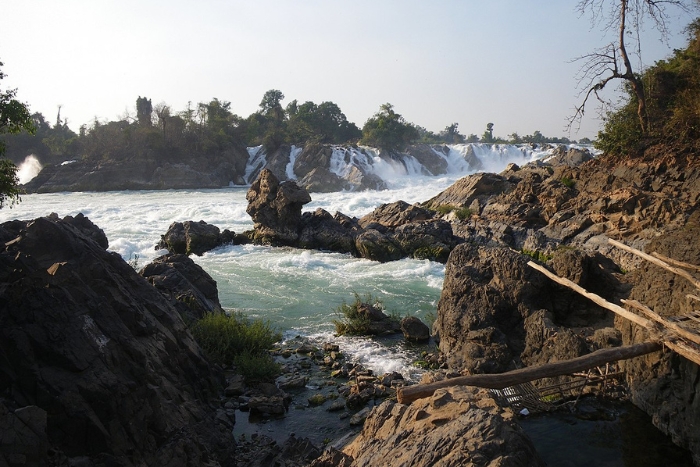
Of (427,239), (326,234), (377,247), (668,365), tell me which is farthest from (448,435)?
(326,234)

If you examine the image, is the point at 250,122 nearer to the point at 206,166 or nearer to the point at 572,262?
the point at 206,166

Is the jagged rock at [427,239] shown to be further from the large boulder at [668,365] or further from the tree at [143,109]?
the tree at [143,109]

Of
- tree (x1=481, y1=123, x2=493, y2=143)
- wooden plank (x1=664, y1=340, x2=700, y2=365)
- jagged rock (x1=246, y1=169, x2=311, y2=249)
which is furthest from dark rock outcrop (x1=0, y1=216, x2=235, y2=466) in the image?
tree (x1=481, y1=123, x2=493, y2=143)

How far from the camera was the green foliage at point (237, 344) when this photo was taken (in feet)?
26.0

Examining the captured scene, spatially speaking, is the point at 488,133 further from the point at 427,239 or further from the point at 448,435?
the point at 448,435

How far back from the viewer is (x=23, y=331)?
15.0ft

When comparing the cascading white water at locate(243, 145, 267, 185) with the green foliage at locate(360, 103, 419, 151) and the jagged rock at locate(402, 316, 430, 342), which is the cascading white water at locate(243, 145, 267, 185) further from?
the jagged rock at locate(402, 316, 430, 342)

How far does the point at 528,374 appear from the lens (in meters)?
5.25

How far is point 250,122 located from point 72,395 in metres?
59.6

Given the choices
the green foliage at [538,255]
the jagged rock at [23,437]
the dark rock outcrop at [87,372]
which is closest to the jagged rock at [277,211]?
the green foliage at [538,255]

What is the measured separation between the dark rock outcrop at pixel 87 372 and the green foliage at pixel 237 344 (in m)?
1.35

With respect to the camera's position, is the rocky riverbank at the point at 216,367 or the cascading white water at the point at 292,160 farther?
the cascading white water at the point at 292,160

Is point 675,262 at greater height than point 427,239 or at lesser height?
greater

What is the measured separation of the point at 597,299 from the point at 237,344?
561cm
